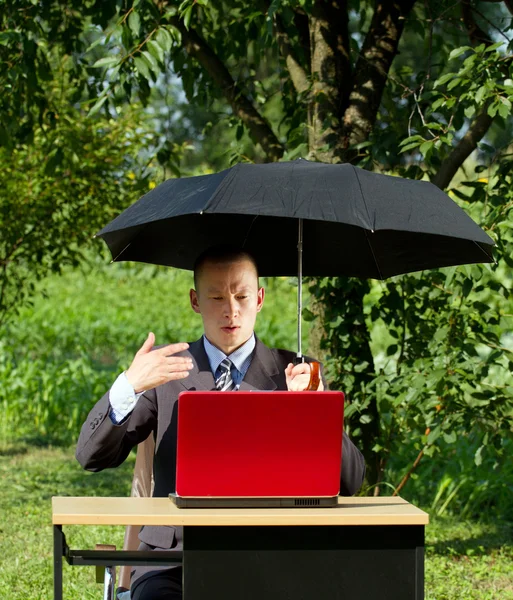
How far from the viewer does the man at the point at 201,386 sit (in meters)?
2.84

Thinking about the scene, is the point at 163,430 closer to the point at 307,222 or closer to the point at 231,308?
the point at 231,308

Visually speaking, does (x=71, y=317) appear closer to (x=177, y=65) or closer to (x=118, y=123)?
(x=118, y=123)

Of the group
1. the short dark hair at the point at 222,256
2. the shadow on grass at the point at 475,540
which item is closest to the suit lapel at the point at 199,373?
the short dark hair at the point at 222,256

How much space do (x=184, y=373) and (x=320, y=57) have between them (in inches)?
124

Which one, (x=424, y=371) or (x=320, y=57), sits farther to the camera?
(x=320, y=57)

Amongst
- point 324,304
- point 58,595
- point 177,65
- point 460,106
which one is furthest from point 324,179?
point 177,65

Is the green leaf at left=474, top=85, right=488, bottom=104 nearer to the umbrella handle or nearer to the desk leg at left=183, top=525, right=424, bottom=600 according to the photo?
the umbrella handle

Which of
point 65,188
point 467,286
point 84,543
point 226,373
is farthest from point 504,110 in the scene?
point 65,188

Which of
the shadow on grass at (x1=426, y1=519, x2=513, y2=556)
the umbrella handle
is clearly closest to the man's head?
the umbrella handle

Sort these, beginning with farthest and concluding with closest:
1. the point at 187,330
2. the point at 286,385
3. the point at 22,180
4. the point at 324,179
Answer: the point at 187,330 < the point at 22,180 < the point at 286,385 < the point at 324,179

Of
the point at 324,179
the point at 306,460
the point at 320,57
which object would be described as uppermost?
the point at 320,57

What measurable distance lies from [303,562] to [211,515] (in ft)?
0.85

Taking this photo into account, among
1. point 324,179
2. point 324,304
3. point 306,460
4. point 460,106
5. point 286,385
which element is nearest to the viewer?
point 306,460

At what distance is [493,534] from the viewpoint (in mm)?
6031
